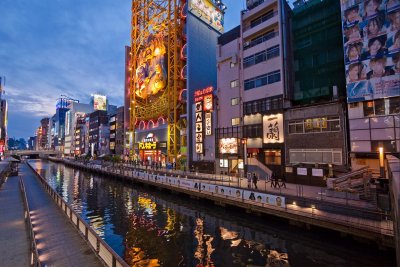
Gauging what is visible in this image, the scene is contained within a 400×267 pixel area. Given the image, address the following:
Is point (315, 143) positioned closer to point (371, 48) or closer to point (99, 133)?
point (371, 48)

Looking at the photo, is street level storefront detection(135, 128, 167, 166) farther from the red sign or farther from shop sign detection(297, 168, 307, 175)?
shop sign detection(297, 168, 307, 175)

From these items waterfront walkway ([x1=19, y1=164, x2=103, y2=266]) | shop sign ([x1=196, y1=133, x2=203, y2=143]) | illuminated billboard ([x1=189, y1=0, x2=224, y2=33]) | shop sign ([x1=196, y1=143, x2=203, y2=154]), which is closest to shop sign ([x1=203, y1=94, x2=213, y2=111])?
shop sign ([x1=196, y1=133, x2=203, y2=143])

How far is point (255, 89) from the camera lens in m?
42.9

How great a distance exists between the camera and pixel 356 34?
98.0 ft

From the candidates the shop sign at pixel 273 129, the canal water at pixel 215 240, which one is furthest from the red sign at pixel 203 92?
the canal water at pixel 215 240

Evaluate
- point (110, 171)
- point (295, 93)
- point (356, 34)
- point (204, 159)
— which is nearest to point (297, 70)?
point (295, 93)

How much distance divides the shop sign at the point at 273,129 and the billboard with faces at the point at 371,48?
10331mm

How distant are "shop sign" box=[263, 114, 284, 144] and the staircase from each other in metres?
4.02

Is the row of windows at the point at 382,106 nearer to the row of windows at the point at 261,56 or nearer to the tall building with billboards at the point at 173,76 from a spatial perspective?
the row of windows at the point at 261,56

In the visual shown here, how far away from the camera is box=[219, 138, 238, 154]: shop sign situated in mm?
46153

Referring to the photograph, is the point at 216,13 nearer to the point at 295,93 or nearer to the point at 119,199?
the point at 295,93

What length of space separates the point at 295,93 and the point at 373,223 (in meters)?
27.1

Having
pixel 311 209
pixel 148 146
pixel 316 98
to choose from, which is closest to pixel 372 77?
pixel 316 98

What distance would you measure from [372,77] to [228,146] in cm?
2597
